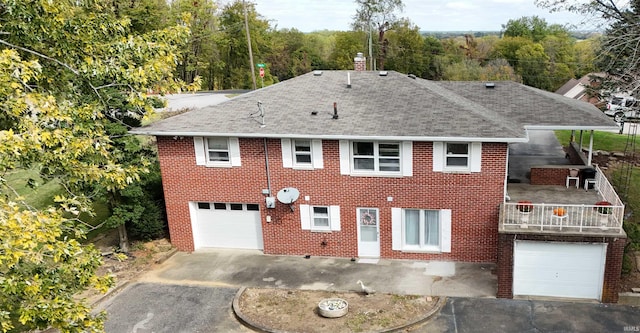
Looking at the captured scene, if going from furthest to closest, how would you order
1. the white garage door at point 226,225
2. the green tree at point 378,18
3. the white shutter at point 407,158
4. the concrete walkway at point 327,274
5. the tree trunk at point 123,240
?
the green tree at point 378,18 < the tree trunk at point 123,240 < the white garage door at point 226,225 < the white shutter at point 407,158 < the concrete walkway at point 327,274

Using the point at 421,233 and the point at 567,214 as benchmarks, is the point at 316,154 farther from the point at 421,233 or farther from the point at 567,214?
the point at 567,214

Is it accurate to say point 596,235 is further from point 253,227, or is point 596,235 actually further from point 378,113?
point 253,227

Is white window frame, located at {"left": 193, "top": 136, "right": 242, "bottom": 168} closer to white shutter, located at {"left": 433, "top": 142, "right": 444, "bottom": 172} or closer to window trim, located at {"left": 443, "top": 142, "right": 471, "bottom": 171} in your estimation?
white shutter, located at {"left": 433, "top": 142, "right": 444, "bottom": 172}

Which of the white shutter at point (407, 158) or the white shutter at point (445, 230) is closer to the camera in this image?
the white shutter at point (407, 158)

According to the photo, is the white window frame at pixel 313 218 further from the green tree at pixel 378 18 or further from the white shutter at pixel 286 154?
the green tree at pixel 378 18

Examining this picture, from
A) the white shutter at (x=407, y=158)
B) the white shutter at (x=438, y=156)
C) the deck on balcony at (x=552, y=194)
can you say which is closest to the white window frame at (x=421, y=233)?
the white shutter at (x=407, y=158)

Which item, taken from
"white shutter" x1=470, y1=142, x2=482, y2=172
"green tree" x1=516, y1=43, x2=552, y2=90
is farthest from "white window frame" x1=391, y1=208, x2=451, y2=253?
"green tree" x1=516, y1=43, x2=552, y2=90
